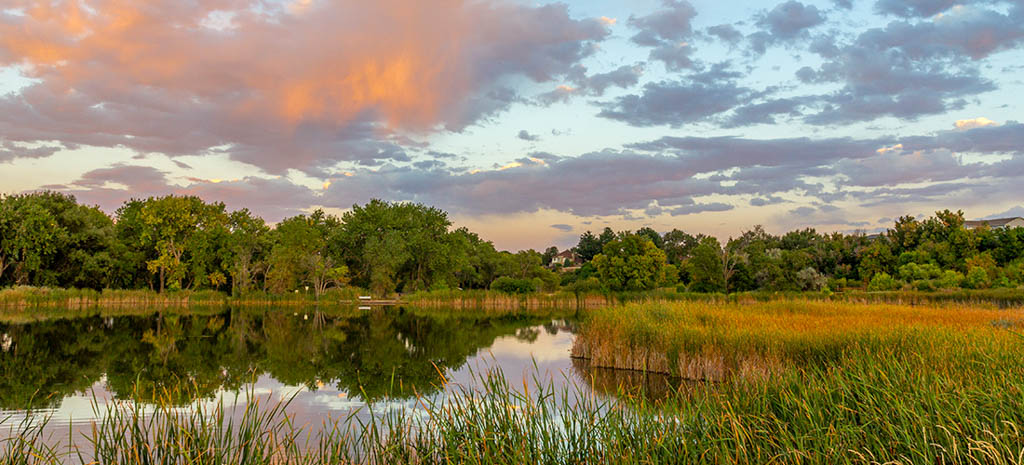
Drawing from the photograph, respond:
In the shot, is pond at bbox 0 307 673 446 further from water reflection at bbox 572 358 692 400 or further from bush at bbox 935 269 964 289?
bush at bbox 935 269 964 289

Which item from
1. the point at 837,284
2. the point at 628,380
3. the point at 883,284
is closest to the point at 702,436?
the point at 628,380

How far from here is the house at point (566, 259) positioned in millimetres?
126188

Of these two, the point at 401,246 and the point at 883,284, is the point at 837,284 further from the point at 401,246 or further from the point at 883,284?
the point at 401,246

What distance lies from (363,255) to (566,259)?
75047 mm

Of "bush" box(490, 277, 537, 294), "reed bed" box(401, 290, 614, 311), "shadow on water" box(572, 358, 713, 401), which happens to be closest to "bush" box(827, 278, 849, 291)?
"reed bed" box(401, 290, 614, 311)

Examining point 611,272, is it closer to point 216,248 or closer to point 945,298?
point 945,298

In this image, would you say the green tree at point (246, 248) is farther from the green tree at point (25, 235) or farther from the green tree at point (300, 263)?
the green tree at point (25, 235)

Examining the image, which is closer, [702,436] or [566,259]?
[702,436]

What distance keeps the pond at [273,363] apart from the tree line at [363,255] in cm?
2123

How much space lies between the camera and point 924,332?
42.7ft

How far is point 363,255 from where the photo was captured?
64625 millimetres

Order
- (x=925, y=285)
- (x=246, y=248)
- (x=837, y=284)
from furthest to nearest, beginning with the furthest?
(x=246, y=248), (x=837, y=284), (x=925, y=285)

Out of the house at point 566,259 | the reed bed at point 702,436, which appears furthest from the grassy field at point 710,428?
the house at point 566,259

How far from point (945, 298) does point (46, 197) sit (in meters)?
76.9
